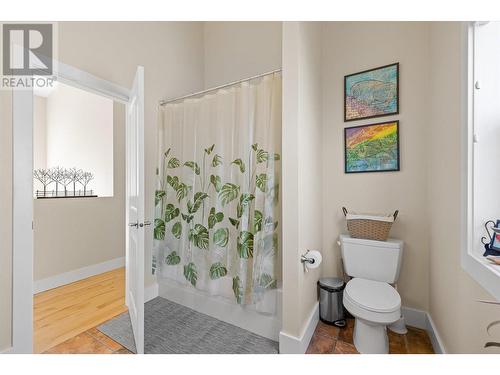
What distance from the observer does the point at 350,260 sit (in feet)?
6.00

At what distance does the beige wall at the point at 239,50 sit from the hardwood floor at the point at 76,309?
260cm

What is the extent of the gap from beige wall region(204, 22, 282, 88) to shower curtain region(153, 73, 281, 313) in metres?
0.80

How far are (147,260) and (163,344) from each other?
2.81 ft

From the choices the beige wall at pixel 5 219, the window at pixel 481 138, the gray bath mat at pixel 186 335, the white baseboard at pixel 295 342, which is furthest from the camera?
the gray bath mat at pixel 186 335

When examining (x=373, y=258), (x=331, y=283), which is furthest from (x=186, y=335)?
(x=373, y=258)

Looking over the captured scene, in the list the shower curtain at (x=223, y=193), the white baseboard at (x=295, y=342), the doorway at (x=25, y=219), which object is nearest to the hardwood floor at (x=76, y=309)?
the doorway at (x=25, y=219)

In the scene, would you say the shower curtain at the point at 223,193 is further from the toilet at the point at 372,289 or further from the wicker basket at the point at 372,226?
the wicker basket at the point at 372,226

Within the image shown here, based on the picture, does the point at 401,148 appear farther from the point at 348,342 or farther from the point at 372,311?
the point at 348,342

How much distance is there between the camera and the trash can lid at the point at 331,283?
1.84 metres

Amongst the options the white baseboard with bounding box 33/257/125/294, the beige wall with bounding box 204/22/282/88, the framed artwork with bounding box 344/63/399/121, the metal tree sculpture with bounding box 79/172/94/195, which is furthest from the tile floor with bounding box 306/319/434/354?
the metal tree sculpture with bounding box 79/172/94/195

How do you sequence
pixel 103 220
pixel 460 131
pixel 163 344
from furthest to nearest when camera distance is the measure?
pixel 103 220
pixel 163 344
pixel 460 131

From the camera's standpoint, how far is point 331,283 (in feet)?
6.23
